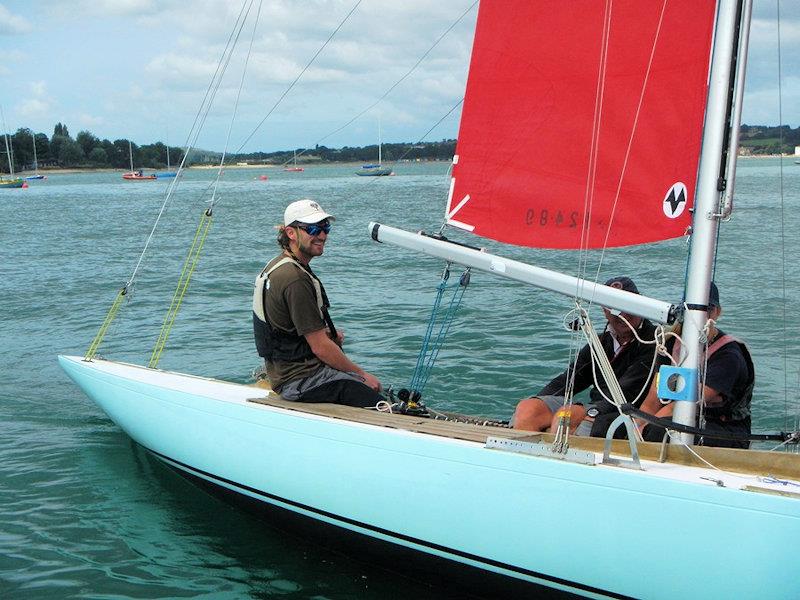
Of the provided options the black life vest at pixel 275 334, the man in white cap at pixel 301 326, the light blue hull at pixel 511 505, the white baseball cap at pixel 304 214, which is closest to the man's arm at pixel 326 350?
the man in white cap at pixel 301 326

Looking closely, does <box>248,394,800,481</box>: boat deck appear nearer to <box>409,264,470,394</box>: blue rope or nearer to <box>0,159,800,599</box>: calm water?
<box>409,264,470,394</box>: blue rope

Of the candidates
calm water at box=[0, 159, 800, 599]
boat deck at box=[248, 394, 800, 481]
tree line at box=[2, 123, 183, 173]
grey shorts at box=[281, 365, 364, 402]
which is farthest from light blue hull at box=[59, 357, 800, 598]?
tree line at box=[2, 123, 183, 173]

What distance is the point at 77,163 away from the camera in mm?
110438

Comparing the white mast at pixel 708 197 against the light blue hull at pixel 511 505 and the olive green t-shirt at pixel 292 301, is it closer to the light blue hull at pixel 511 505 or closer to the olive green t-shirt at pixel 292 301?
the light blue hull at pixel 511 505

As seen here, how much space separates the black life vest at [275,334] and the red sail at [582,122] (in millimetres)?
844

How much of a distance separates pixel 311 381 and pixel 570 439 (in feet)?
4.81

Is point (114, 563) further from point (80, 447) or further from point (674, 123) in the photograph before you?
point (674, 123)

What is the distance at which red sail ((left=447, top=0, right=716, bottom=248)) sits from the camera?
3920 millimetres

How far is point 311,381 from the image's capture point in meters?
4.77

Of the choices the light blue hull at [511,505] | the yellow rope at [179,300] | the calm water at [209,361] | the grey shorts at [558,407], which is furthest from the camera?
the yellow rope at [179,300]

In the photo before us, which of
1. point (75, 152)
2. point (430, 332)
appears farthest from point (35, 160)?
point (430, 332)

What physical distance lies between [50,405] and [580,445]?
4.82 metres

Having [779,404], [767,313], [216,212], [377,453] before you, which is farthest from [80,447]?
[216,212]

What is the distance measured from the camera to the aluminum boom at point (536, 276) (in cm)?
355
